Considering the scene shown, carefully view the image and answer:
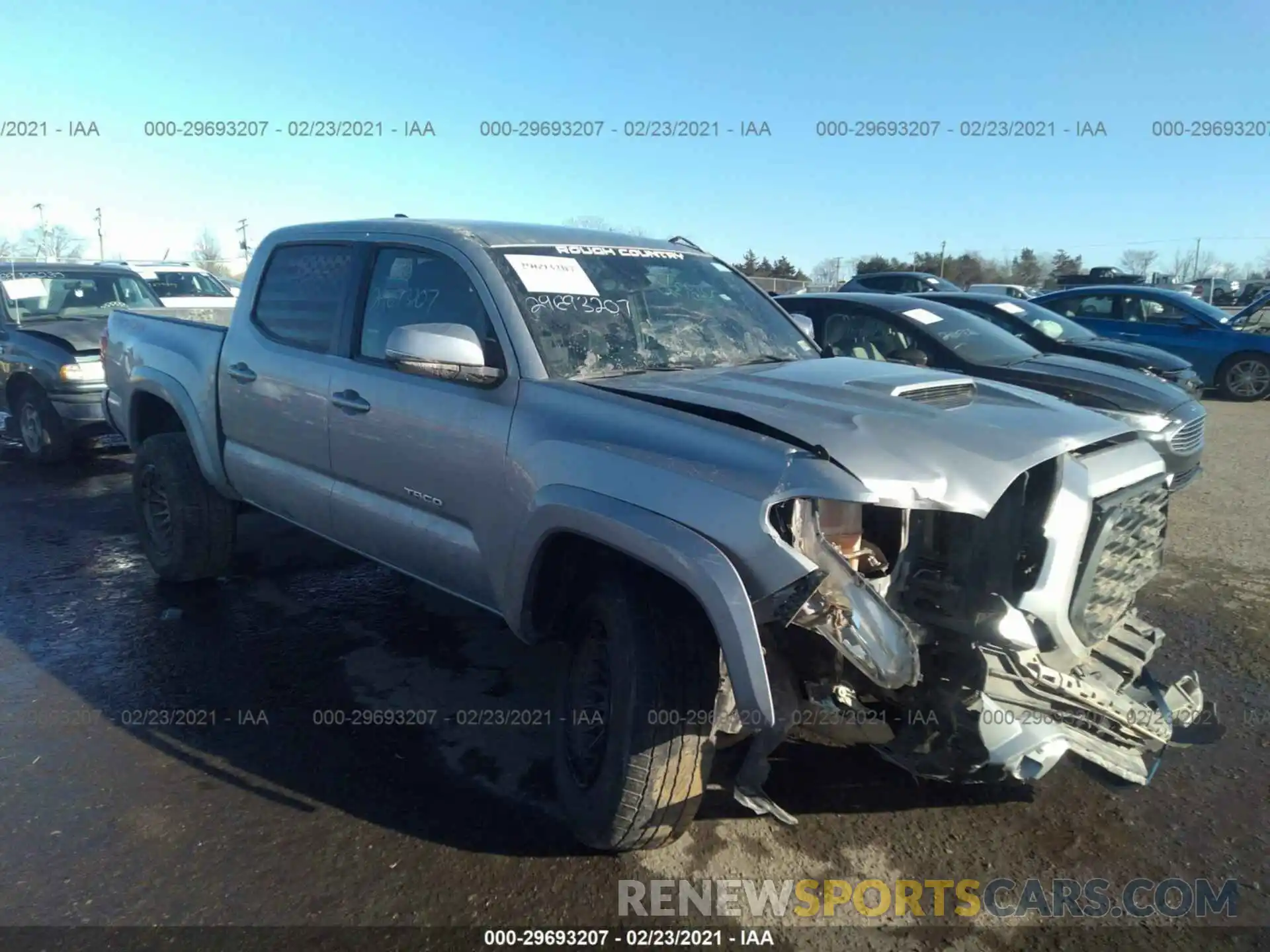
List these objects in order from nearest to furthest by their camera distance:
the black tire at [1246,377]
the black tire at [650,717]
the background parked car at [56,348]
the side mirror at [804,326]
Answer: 1. the black tire at [650,717]
2. the side mirror at [804,326]
3. the background parked car at [56,348]
4. the black tire at [1246,377]

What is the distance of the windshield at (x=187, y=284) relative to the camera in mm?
13445

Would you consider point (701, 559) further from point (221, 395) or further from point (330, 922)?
point (221, 395)

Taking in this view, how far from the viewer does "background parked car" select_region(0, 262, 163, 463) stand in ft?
26.7

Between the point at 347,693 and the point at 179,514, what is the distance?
1.75m

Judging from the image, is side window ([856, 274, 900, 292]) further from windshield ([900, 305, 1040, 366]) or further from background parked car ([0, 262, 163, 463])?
background parked car ([0, 262, 163, 463])

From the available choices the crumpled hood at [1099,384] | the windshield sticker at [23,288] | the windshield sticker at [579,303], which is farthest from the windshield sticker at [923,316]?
the windshield sticker at [23,288]

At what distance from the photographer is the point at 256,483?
457cm

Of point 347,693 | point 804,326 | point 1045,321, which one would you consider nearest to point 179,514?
point 347,693

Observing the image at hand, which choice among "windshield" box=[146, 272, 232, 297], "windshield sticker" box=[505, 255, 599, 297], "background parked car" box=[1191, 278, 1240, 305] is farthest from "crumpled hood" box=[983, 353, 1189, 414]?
"background parked car" box=[1191, 278, 1240, 305]

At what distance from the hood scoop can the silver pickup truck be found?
0.01 meters

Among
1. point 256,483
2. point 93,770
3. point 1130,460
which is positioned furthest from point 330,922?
point 1130,460

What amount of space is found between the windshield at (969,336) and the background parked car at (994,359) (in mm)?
10

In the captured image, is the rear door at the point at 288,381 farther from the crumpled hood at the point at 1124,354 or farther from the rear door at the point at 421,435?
the crumpled hood at the point at 1124,354

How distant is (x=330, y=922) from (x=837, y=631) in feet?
5.52
